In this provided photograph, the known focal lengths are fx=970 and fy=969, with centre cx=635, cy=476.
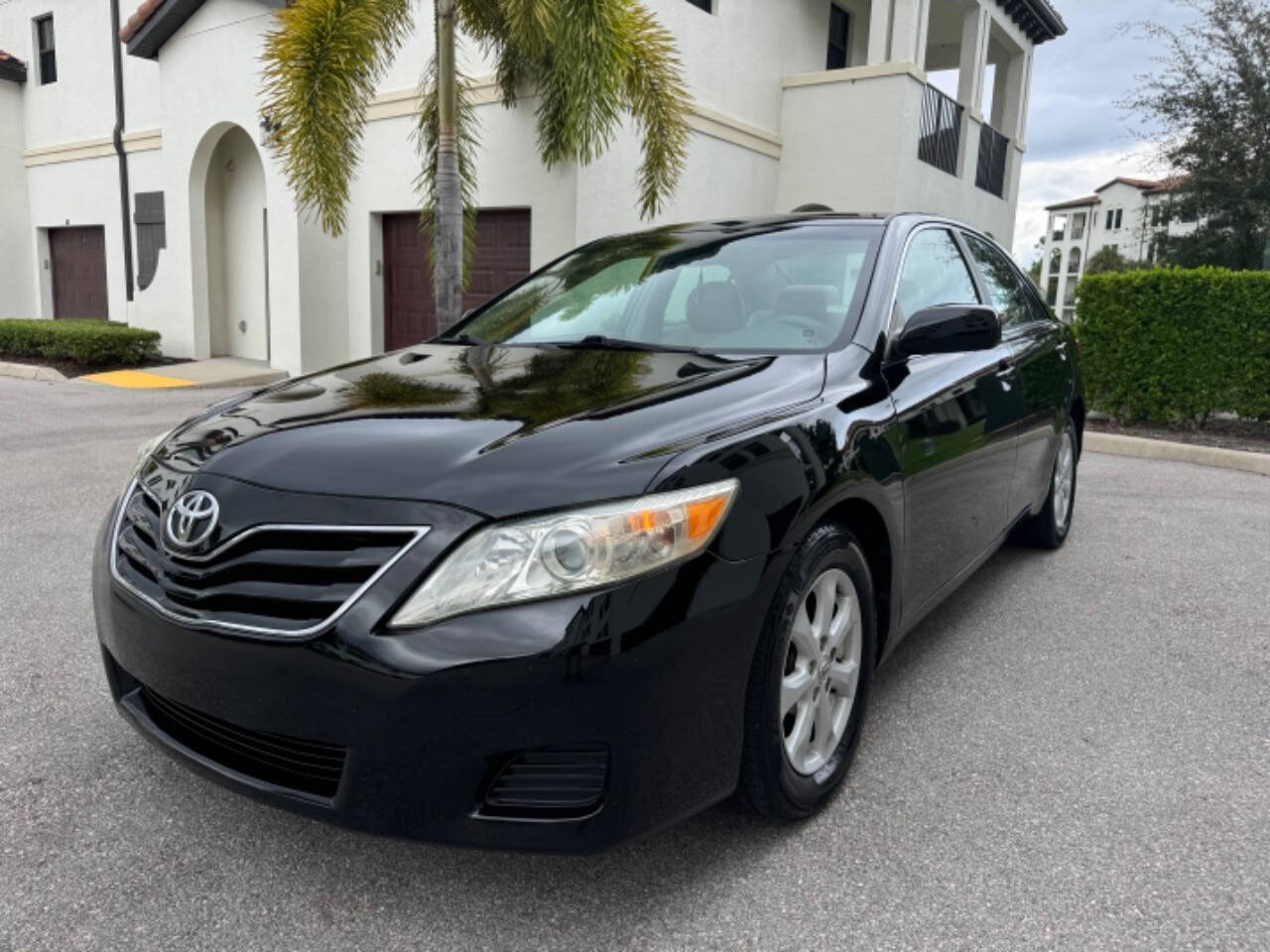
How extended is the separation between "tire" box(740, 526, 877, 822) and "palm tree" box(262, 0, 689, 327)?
671 cm

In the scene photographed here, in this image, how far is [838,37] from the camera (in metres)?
16.4

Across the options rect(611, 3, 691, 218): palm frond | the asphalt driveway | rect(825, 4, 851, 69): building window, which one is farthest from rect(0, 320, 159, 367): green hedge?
rect(825, 4, 851, 69): building window

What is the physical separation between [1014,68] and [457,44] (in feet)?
41.5

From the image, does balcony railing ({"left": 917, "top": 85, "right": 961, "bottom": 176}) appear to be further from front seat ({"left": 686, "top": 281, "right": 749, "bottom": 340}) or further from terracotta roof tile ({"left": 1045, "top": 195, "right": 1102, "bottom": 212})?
terracotta roof tile ({"left": 1045, "top": 195, "right": 1102, "bottom": 212})

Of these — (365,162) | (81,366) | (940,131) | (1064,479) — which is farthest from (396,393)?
(940,131)

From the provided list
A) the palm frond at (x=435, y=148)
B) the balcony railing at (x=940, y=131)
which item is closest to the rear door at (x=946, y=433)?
the palm frond at (x=435, y=148)

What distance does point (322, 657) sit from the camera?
1820 mm

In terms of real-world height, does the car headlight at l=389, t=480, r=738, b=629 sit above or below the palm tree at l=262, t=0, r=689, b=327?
below

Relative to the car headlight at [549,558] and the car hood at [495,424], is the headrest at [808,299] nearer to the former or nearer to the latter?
the car hood at [495,424]

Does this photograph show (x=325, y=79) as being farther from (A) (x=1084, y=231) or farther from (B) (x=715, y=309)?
(A) (x=1084, y=231)

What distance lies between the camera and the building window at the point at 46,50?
1792cm

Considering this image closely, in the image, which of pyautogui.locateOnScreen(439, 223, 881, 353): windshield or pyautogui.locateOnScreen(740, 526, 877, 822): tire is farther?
pyautogui.locateOnScreen(439, 223, 881, 353): windshield

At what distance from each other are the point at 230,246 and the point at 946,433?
14469 millimetres

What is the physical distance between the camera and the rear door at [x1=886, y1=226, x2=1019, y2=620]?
113 inches
